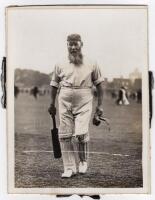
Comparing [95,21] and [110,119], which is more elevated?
[95,21]

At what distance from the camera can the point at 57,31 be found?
3.76ft

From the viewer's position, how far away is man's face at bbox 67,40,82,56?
1.14 metres

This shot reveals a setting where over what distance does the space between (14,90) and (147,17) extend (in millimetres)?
351

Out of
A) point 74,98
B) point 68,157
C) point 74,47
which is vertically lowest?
point 68,157

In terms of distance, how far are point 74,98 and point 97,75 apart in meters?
0.08

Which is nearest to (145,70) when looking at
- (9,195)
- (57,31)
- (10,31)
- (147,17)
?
(147,17)

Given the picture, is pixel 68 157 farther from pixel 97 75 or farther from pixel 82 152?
pixel 97 75

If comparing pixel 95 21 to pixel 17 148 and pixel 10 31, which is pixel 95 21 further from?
pixel 17 148

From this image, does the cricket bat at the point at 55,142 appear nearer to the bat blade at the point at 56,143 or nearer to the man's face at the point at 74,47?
the bat blade at the point at 56,143

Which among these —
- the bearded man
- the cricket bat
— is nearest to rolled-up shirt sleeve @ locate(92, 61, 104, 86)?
the bearded man

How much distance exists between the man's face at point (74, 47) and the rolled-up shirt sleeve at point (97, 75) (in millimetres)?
54

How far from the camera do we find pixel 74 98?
1146 millimetres

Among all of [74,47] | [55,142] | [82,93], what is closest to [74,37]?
[74,47]

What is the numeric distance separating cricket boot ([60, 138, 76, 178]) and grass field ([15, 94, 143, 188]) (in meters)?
0.01
